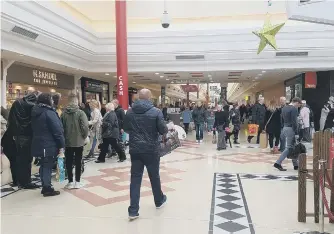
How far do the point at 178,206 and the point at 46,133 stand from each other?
1.98 meters

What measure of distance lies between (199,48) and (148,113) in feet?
27.8

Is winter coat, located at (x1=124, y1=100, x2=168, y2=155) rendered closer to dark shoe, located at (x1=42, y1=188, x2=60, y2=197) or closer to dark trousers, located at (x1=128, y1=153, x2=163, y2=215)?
dark trousers, located at (x1=128, y1=153, x2=163, y2=215)

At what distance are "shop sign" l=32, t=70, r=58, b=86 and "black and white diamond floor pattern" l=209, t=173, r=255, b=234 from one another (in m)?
7.96

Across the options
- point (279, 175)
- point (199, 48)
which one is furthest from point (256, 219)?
point (199, 48)

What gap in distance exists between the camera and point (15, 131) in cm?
471

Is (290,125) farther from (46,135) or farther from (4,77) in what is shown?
(4,77)

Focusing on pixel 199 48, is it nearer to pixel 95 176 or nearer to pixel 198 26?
pixel 198 26

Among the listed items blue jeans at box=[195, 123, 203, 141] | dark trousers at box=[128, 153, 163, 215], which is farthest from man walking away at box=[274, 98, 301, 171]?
blue jeans at box=[195, 123, 203, 141]

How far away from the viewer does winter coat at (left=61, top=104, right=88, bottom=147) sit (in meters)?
4.68

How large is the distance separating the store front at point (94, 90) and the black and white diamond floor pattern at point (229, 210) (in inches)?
422

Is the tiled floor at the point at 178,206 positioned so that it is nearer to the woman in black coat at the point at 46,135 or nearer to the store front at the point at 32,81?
the woman in black coat at the point at 46,135

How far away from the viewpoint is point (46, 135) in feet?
14.4

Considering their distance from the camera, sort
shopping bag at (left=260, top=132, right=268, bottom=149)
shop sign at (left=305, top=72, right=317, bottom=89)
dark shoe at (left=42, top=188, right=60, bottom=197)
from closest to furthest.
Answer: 1. dark shoe at (left=42, top=188, right=60, bottom=197)
2. shopping bag at (left=260, top=132, right=268, bottom=149)
3. shop sign at (left=305, top=72, right=317, bottom=89)

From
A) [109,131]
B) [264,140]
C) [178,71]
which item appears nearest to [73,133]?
[109,131]
